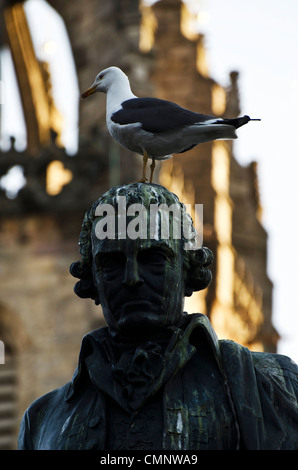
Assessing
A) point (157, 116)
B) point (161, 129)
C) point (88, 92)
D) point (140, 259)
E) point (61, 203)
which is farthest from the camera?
point (61, 203)

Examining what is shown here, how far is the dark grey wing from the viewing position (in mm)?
7078

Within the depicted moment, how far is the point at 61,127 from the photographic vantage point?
3206 centimetres

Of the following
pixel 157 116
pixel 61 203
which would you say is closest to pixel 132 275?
pixel 157 116

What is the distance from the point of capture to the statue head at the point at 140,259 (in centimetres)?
582

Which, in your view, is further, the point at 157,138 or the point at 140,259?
the point at 157,138

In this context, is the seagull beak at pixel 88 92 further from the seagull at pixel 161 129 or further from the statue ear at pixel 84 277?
the statue ear at pixel 84 277

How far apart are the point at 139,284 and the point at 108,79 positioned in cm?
211

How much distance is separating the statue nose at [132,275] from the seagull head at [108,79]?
6.32 feet

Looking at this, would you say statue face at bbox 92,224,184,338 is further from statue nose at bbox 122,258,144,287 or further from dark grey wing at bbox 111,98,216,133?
dark grey wing at bbox 111,98,216,133

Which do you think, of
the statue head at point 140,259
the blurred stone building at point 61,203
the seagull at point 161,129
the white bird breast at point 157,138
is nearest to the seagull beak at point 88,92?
the seagull at point 161,129

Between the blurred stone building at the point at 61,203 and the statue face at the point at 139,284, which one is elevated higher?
the blurred stone building at the point at 61,203

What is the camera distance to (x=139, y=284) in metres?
5.81

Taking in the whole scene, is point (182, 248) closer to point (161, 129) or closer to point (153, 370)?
point (153, 370)

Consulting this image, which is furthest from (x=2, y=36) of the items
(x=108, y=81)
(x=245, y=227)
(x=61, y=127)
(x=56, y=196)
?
(x=108, y=81)
